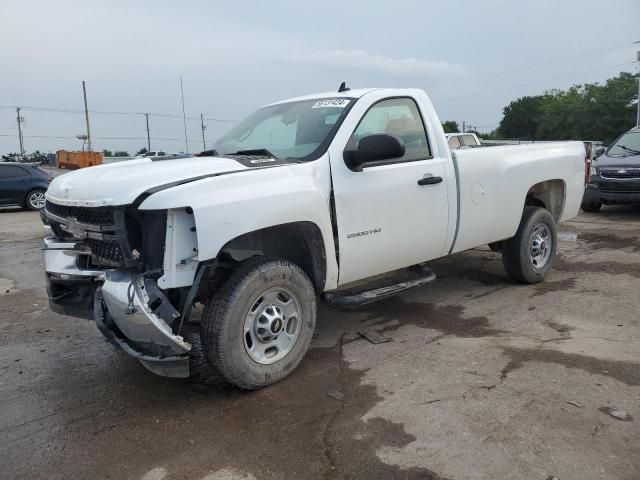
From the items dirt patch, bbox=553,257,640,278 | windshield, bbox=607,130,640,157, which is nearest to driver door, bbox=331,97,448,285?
dirt patch, bbox=553,257,640,278

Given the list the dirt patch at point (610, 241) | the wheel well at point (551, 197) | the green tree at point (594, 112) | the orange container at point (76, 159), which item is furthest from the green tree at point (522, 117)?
the wheel well at point (551, 197)

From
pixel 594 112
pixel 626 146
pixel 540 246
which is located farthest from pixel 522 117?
pixel 540 246

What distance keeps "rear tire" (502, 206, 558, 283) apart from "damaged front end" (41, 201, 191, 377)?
385 cm

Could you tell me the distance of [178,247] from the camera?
125 inches

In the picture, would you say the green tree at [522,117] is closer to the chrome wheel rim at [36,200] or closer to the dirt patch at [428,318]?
the chrome wheel rim at [36,200]

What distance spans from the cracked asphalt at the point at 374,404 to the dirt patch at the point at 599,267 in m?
1.10

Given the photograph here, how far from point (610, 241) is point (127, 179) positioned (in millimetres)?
7663

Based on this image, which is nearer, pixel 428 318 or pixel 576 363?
pixel 576 363

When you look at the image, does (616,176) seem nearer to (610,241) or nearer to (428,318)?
(610,241)

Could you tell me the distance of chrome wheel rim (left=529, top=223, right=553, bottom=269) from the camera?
237 inches

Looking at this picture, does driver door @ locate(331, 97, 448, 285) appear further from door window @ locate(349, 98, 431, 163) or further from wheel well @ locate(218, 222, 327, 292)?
wheel well @ locate(218, 222, 327, 292)

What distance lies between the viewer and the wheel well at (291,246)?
3.73 metres

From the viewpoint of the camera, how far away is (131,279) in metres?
3.23

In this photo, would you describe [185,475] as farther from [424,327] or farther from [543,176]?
[543,176]
